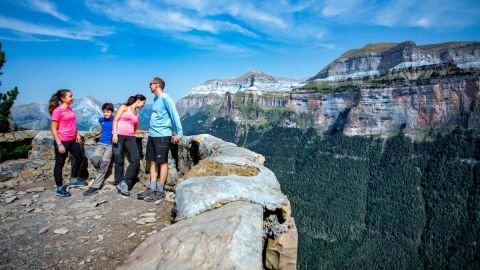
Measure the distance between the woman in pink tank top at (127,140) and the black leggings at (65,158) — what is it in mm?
1183

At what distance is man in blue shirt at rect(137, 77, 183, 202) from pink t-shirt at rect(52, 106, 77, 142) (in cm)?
249

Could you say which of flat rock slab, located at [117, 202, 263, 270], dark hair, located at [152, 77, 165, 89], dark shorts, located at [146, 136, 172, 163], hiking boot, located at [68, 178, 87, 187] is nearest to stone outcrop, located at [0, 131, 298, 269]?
flat rock slab, located at [117, 202, 263, 270]

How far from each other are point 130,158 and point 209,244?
636 centimetres

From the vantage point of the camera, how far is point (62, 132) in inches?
324

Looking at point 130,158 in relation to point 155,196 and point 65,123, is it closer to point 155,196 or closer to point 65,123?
point 155,196

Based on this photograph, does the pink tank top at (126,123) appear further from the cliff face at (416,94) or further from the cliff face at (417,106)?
the cliff face at (417,106)

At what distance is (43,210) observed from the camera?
269 inches

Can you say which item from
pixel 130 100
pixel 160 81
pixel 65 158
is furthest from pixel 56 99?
pixel 160 81

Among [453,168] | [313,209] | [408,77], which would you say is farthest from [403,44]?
[313,209]

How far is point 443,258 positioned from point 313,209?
5087 cm

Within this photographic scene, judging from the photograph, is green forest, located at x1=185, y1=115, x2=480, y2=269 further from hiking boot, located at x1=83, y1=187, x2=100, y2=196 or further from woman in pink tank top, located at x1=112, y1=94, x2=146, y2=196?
hiking boot, located at x1=83, y1=187, x2=100, y2=196

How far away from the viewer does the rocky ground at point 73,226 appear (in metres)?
4.48

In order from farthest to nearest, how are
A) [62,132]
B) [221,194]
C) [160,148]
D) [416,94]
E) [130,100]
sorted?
[416,94] < [130,100] < [62,132] < [160,148] < [221,194]

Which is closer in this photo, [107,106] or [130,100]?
[130,100]
